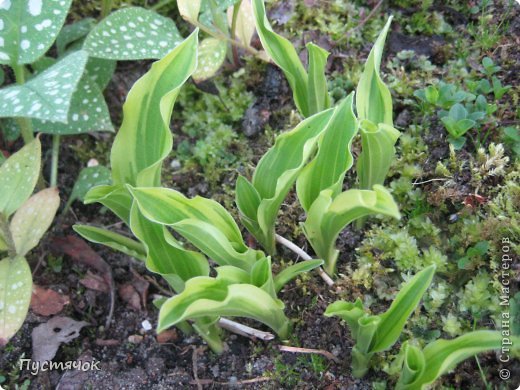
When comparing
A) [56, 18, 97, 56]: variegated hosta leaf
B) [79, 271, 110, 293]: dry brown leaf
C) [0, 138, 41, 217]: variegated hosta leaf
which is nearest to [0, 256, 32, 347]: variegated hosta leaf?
[0, 138, 41, 217]: variegated hosta leaf

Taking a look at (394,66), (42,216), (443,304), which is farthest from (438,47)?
(42,216)

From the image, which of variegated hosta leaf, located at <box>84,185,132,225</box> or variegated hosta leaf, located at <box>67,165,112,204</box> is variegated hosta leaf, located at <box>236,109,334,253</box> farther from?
variegated hosta leaf, located at <box>67,165,112,204</box>

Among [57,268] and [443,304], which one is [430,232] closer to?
[443,304]

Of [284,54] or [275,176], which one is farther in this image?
[284,54]

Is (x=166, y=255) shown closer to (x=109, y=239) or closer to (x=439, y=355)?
(x=109, y=239)

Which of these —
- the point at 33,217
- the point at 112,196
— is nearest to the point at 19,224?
the point at 33,217

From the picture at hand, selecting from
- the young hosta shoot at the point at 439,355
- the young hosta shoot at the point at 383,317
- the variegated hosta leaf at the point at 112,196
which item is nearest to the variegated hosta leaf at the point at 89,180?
the variegated hosta leaf at the point at 112,196
